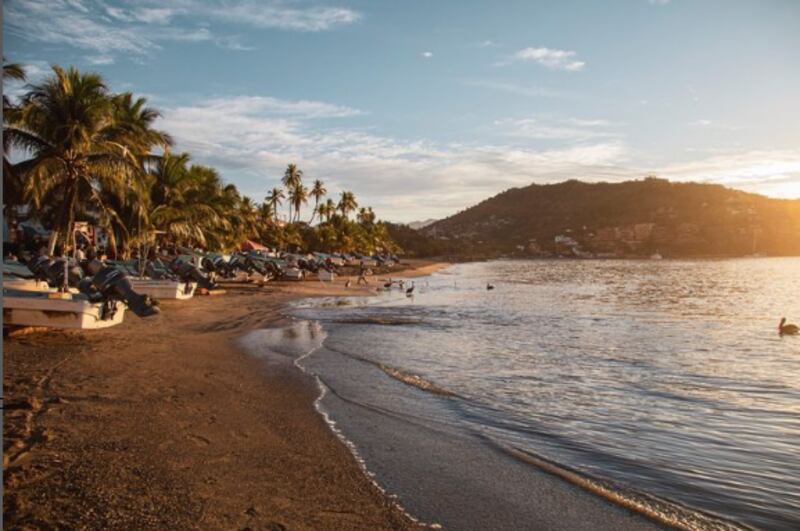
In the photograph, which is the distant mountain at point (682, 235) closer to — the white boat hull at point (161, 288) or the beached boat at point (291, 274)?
the beached boat at point (291, 274)

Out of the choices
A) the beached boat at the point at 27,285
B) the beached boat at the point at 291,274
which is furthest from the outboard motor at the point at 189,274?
the beached boat at the point at 291,274

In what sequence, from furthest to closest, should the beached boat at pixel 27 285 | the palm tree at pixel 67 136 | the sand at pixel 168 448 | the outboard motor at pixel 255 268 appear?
the outboard motor at pixel 255 268 → the palm tree at pixel 67 136 → the beached boat at pixel 27 285 → the sand at pixel 168 448

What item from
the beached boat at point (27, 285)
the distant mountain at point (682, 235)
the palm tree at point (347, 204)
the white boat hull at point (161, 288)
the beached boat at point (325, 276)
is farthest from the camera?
the distant mountain at point (682, 235)

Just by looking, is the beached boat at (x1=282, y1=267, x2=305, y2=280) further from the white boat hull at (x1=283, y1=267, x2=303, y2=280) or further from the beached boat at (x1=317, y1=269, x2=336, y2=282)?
the beached boat at (x1=317, y1=269, x2=336, y2=282)

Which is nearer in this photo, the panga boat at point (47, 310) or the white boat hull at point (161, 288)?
the panga boat at point (47, 310)

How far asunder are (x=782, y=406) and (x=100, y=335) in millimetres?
16508

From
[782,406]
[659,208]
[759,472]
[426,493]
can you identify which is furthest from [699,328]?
[659,208]

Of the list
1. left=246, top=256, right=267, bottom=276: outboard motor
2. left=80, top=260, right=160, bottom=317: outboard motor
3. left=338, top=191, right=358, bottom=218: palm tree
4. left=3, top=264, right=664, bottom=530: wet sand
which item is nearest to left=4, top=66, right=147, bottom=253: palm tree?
left=80, top=260, right=160, bottom=317: outboard motor

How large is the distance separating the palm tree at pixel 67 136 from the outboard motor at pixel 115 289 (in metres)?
8.54

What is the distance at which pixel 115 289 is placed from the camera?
1420cm

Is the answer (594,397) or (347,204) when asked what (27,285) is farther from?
(347,204)

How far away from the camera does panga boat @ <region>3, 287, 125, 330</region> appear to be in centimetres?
1330

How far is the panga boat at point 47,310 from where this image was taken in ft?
43.7

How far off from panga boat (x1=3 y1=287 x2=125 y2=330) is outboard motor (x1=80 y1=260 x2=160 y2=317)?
18.9 inches
